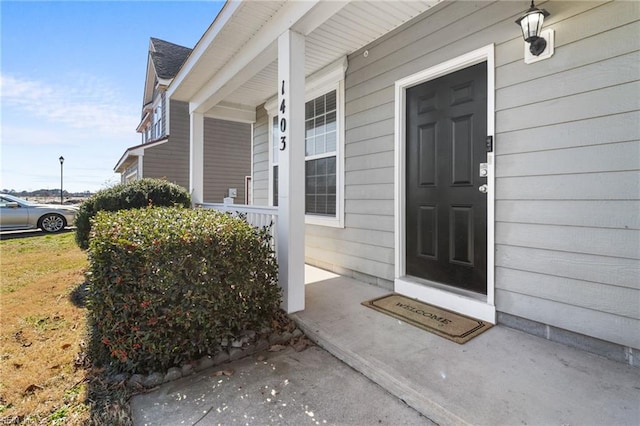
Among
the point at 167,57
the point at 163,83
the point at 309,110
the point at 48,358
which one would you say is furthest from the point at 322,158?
the point at 167,57

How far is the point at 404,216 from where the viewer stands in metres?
3.17

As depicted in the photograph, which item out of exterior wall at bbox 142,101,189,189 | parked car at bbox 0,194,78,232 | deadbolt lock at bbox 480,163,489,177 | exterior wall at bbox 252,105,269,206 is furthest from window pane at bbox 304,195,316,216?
parked car at bbox 0,194,78,232

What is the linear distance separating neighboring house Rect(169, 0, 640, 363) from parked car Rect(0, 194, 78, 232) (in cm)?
795

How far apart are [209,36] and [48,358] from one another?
3243 millimetres

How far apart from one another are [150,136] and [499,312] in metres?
15.3

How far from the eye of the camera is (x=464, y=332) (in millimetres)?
2262

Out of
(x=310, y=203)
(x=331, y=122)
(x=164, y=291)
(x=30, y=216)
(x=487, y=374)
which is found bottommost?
(x=487, y=374)

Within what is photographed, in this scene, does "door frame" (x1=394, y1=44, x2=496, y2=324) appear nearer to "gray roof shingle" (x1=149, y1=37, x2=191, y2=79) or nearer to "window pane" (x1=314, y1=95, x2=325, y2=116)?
"window pane" (x1=314, y1=95, x2=325, y2=116)

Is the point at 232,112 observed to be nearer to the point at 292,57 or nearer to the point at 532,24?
the point at 292,57

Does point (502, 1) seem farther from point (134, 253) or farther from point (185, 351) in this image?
point (185, 351)

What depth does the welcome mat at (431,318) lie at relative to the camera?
2.26 meters

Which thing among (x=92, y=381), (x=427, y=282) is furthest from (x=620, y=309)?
(x=92, y=381)

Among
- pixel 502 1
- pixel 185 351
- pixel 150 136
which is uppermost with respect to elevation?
pixel 150 136

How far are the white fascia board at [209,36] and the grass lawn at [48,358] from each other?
3027 mm
